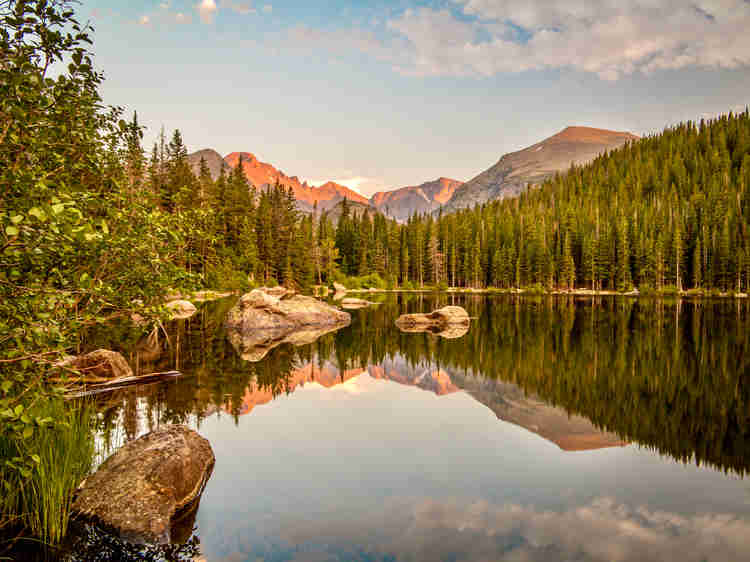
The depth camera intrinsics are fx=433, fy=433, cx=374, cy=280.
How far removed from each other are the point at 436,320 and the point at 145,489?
26.8 metres

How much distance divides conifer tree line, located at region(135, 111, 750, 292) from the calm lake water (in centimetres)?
4479

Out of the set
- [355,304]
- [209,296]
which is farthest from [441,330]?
[209,296]

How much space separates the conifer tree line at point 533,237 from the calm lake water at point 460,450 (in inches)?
1763

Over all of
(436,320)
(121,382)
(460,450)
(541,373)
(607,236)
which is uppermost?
(607,236)

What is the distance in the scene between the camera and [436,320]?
3180 cm

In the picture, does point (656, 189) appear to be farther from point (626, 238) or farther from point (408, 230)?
point (408, 230)

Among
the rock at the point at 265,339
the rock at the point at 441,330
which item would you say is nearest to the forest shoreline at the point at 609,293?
the rock at the point at 441,330

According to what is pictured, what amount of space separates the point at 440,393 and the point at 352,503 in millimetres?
7678

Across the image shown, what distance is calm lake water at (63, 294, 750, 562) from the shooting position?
20.2 feet

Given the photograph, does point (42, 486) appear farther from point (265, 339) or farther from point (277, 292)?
point (277, 292)

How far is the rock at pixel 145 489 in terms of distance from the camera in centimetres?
579

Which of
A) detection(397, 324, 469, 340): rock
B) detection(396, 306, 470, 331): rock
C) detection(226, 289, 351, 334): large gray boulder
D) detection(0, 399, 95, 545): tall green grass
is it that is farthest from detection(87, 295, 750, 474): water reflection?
detection(396, 306, 470, 331): rock

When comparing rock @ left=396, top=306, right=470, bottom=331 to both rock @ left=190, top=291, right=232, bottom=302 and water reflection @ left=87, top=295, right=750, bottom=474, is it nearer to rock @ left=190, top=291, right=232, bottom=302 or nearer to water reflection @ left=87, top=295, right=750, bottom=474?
water reflection @ left=87, top=295, right=750, bottom=474

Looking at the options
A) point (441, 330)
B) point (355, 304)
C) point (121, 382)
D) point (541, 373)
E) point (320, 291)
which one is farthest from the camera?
point (320, 291)
